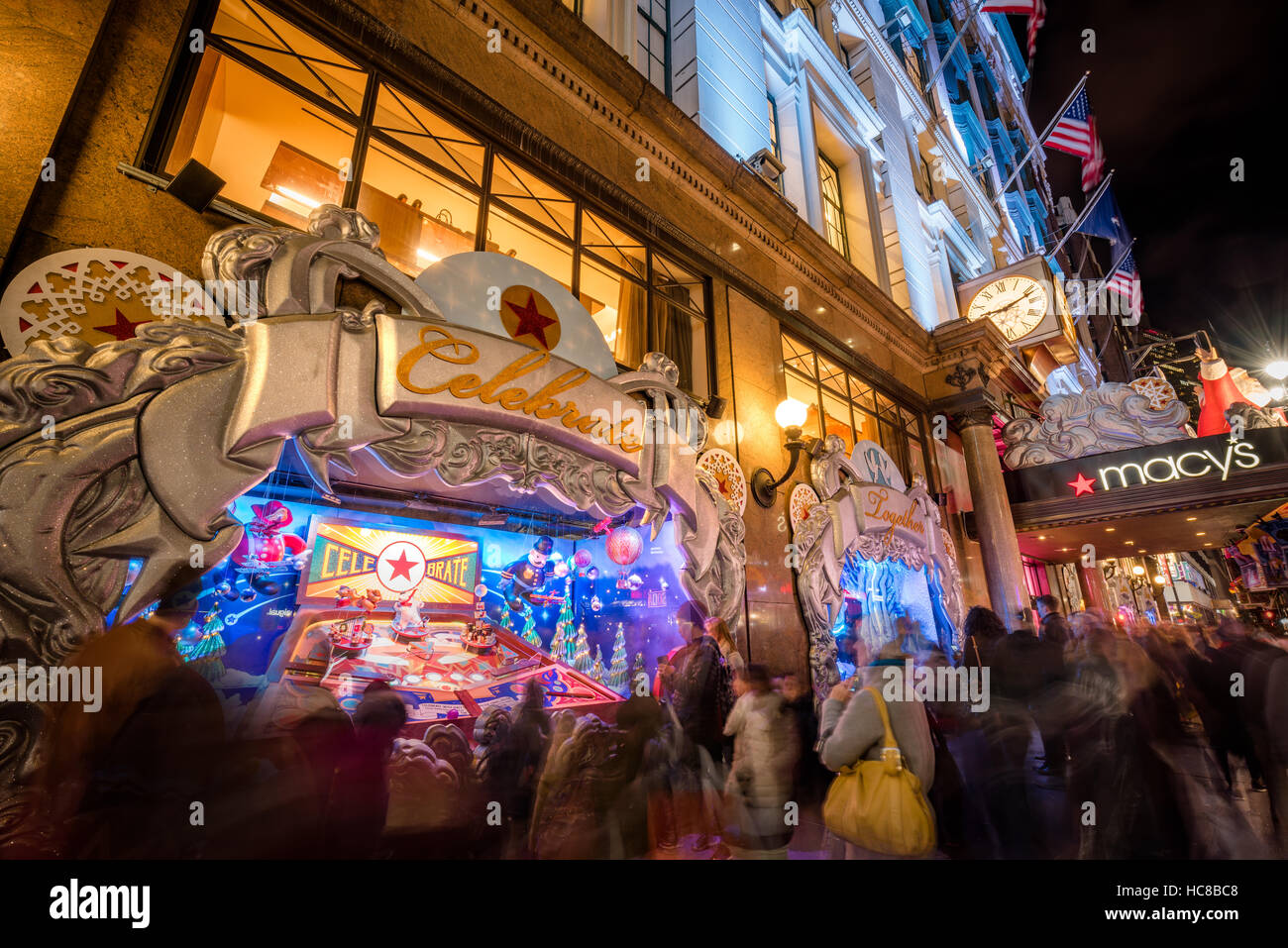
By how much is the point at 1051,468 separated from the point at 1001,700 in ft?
34.0

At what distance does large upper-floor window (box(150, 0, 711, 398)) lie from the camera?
480 cm

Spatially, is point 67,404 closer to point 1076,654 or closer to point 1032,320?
point 1076,654

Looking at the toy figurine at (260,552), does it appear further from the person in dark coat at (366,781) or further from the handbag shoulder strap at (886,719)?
the handbag shoulder strap at (886,719)

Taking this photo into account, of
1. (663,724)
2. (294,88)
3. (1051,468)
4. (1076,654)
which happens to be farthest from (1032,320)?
(294,88)

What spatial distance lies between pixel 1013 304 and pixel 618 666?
14477mm

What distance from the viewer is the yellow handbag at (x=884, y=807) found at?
10.1 ft

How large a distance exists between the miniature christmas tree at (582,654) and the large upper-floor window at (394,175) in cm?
382

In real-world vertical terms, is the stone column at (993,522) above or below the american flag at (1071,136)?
below

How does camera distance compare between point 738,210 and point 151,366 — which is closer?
point 151,366

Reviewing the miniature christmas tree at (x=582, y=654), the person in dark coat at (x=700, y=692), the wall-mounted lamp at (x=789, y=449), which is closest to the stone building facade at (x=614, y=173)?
the wall-mounted lamp at (x=789, y=449)

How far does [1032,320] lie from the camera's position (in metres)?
14.0

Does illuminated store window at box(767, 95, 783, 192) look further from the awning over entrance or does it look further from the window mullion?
the awning over entrance

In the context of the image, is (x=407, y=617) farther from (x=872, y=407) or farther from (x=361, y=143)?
(x=872, y=407)

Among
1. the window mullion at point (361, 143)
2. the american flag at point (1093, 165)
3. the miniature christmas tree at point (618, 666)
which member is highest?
the american flag at point (1093, 165)
